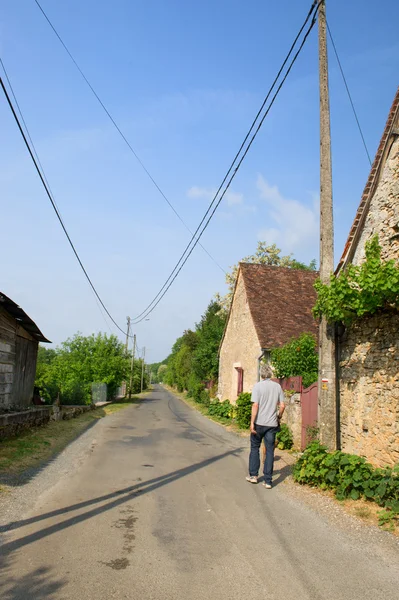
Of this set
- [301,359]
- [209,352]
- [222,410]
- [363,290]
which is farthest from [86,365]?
[363,290]

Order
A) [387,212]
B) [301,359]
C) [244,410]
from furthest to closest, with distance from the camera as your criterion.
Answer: [244,410]
[301,359]
[387,212]

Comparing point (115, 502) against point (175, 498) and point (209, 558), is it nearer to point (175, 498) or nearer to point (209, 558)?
point (175, 498)

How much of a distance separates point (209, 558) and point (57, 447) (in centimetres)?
716

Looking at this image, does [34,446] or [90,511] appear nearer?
[90,511]

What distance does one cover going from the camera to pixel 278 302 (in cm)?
1939

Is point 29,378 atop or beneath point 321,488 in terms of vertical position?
atop

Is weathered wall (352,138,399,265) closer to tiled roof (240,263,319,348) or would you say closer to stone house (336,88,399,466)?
stone house (336,88,399,466)

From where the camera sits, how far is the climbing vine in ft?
21.4

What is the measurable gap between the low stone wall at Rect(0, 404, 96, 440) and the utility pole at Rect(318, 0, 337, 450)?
7023 millimetres

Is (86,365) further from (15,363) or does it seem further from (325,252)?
(325,252)

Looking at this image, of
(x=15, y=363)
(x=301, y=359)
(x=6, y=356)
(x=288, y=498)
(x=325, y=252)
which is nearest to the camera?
(x=288, y=498)

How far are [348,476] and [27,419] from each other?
8937mm

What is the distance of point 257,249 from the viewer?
35.3 meters

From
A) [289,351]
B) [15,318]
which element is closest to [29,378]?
[15,318]
